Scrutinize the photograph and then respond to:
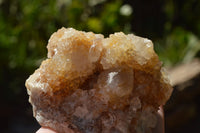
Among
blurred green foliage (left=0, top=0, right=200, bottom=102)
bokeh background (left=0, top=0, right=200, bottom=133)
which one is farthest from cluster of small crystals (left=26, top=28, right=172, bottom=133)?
Result: blurred green foliage (left=0, top=0, right=200, bottom=102)

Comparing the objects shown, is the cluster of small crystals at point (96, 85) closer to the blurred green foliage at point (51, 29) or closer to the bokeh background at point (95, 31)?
the bokeh background at point (95, 31)

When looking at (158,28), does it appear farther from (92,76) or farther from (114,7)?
(92,76)

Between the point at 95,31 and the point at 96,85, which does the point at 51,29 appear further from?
the point at 96,85

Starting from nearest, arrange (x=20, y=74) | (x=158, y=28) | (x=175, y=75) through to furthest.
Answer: (x=175, y=75) < (x=20, y=74) < (x=158, y=28)

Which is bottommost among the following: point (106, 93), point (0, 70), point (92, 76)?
point (106, 93)

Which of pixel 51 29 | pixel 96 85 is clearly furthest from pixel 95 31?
pixel 96 85

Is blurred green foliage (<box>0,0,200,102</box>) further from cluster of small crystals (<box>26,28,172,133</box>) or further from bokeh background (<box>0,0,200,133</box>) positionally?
cluster of small crystals (<box>26,28,172,133</box>)

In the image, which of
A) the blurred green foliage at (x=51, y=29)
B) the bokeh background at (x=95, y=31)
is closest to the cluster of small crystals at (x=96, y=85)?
the bokeh background at (x=95, y=31)

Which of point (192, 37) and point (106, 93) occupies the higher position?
point (192, 37)

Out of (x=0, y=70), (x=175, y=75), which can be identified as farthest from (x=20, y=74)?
(x=175, y=75)
